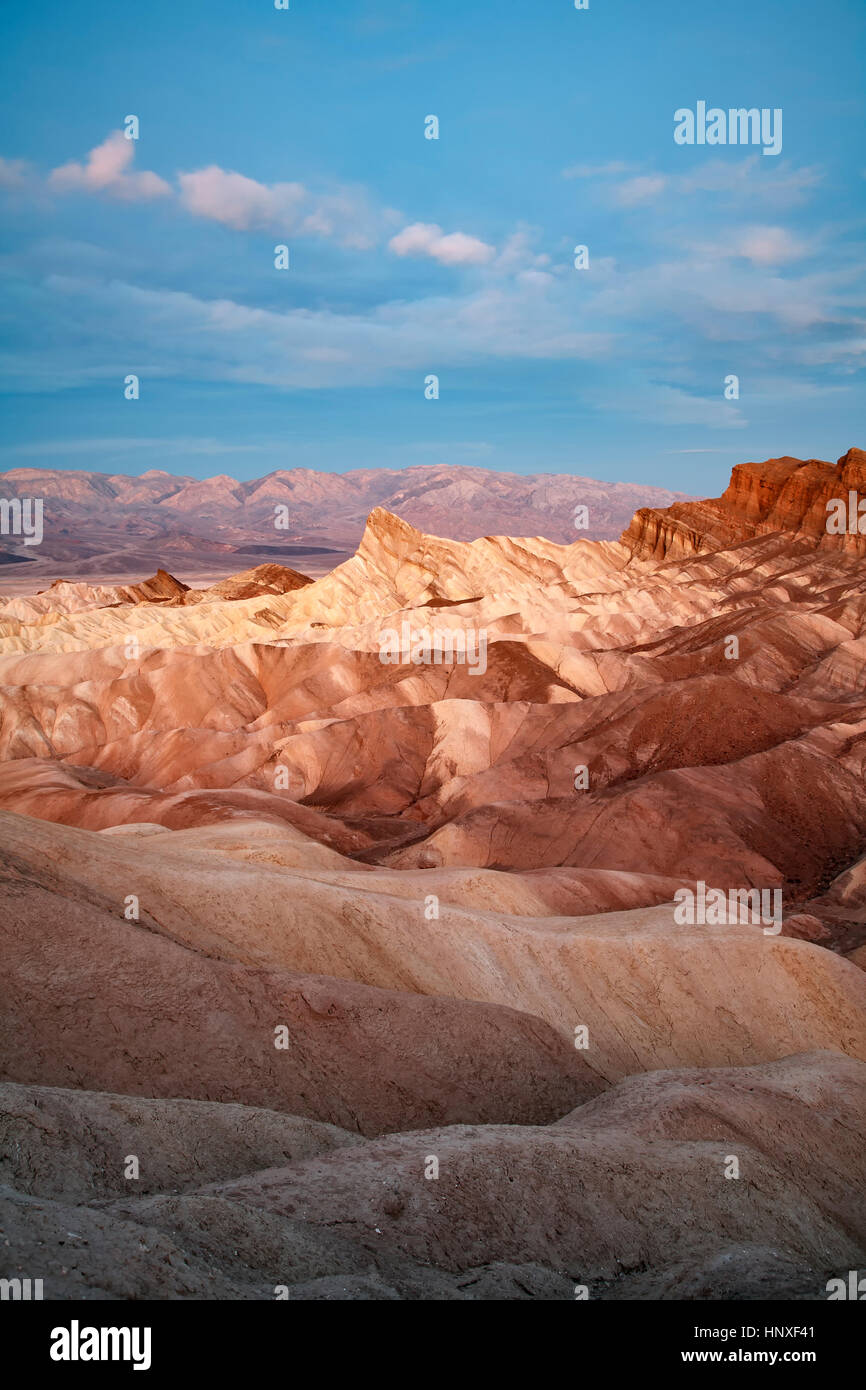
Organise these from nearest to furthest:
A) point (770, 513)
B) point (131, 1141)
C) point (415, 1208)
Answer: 1. point (415, 1208)
2. point (131, 1141)
3. point (770, 513)

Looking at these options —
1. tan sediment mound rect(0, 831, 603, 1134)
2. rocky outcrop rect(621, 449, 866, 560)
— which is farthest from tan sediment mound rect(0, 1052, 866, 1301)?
rocky outcrop rect(621, 449, 866, 560)

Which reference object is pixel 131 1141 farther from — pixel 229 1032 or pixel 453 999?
pixel 453 999

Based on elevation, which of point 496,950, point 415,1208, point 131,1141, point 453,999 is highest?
point 131,1141

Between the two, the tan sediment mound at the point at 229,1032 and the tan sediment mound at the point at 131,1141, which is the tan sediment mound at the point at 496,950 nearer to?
the tan sediment mound at the point at 229,1032

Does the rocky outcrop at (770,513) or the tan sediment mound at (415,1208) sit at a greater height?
the rocky outcrop at (770,513)

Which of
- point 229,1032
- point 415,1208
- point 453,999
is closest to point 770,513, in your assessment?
point 453,999

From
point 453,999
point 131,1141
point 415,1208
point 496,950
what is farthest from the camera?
point 496,950

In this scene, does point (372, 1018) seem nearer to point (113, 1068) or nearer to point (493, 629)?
point (113, 1068)

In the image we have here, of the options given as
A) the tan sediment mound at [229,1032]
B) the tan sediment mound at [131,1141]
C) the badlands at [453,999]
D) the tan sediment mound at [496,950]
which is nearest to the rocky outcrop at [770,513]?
the badlands at [453,999]
